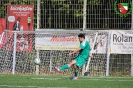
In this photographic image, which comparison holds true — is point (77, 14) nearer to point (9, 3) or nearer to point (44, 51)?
point (44, 51)

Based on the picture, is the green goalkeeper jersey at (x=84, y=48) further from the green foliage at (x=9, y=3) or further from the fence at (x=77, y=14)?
the green foliage at (x=9, y=3)

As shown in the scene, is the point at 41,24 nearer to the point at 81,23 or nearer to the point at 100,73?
the point at 81,23

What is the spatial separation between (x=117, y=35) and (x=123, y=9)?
1.31 metres

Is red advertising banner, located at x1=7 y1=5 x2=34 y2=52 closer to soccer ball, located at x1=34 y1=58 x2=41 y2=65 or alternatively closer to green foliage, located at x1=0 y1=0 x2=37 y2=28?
green foliage, located at x1=0 y1=0 x2=37 y2=28

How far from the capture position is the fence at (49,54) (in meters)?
21.6

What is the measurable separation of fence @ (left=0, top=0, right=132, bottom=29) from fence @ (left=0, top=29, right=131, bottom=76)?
1.98ft

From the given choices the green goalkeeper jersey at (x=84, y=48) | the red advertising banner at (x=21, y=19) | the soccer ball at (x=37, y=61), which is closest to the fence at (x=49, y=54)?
the red advertising banner at (x=21, y=19)

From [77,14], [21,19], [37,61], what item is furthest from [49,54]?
[77,14]

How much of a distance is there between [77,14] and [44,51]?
215cm

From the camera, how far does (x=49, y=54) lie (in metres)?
22.0

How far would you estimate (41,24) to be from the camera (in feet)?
73.8

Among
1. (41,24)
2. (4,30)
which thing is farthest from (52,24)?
(4,30)

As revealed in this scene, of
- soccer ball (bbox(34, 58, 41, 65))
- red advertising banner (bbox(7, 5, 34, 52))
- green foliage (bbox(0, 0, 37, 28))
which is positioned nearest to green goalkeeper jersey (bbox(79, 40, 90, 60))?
soccer ball (bbox(34, 58, 41, 65))

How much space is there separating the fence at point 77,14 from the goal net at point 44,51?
0.58 m
